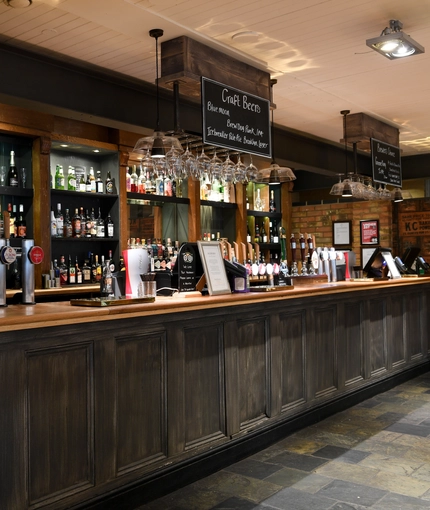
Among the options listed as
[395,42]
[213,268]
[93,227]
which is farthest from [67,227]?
[395,42]

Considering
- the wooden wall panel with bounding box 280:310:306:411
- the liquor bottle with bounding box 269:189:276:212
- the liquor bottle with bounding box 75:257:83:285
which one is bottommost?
the wooden wall panel with bounding box 280:310:306:411

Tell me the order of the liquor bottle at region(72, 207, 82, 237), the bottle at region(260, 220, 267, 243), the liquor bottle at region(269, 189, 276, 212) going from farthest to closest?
the liquor bottle at region(269, 189, 276, 212) < the bottle at region(260, 220, 267, 243) < the liquor bottle at region(72, 207, 82, 237)

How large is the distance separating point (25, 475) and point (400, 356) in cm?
448

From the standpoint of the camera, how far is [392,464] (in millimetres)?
3637

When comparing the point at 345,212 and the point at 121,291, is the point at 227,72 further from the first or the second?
the point at 345,212

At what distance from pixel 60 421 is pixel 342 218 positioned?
26.3 ft

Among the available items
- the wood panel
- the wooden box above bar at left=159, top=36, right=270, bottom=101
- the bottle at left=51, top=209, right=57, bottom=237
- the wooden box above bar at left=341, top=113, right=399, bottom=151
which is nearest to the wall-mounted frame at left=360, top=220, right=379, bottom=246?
the wooden box above bar at left=341, top=113, right=399, bottom=151

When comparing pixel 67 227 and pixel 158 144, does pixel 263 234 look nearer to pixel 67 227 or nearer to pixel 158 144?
pixel 67 227

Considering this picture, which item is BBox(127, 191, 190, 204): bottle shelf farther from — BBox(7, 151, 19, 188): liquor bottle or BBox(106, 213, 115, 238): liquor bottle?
BBox(7, 151, 19, 188): liquor bottle

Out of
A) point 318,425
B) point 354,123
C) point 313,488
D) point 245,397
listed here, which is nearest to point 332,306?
point 318,425

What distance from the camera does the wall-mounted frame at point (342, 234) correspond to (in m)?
9.93

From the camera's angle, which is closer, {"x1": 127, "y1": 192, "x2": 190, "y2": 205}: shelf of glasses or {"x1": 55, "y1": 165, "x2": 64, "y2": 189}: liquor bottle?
{"x1": 55, "y1": 165, "x2": 64, "y2": 189}: liquor bottle

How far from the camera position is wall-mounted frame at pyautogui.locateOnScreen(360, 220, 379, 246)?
971 centimetres

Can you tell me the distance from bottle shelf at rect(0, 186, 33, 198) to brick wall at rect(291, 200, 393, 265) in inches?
222
